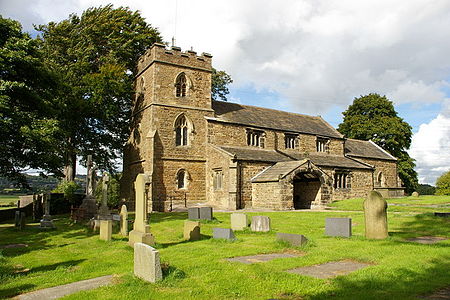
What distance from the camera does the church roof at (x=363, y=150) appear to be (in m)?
37.5

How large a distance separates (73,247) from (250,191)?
51.8 ft

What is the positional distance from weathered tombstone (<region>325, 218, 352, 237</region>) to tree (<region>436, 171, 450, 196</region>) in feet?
114

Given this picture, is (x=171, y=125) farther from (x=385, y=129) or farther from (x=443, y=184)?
(x=443, y=184)

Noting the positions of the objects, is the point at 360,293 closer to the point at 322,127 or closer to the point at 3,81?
the point at 3,81

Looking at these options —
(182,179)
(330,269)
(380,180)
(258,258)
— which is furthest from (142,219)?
(380,180)

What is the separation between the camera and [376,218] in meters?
11.0

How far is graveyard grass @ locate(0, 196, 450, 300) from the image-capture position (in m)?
5.95

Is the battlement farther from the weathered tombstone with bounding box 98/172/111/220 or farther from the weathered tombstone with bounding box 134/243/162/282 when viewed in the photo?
the weathered tombstone with bounding box 134/243/162/282

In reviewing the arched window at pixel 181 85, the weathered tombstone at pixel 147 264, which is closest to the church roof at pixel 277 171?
the arched window at pixel 181 85

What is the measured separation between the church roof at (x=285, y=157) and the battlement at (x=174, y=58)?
7147 mm

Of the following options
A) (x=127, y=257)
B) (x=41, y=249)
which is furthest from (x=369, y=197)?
(x=41, y=249)

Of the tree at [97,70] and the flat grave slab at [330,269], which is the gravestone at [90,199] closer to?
the tree at [97,70]

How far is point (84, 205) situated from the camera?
20.0 meters

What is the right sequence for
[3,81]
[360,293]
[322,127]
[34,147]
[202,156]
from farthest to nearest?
[322,127] → [202,156] → [34,147] → [3,81] → [360,293]
